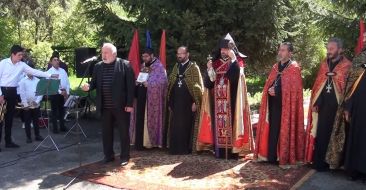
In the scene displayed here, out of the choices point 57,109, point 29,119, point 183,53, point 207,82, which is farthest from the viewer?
point 57,109

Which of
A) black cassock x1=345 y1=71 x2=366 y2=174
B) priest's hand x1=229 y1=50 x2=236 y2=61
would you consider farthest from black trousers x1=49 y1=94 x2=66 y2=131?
black cassock x1=345 y1=71 x2=366 y2=174

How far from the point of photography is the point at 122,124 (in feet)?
25.4

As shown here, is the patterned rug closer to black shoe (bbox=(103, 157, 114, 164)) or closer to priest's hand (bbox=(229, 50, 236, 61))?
black shoe (bbox=(103, 157, 114, 164))

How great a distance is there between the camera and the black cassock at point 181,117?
27.5 feet

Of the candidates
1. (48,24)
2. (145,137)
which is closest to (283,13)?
(145,137)

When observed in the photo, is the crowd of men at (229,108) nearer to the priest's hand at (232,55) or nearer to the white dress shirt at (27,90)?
the priest's hand at (232,55)

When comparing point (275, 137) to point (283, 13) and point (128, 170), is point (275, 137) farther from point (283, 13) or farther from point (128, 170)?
point (283, 13)

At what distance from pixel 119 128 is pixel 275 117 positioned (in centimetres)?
258

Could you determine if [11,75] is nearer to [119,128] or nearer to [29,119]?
[29,119]

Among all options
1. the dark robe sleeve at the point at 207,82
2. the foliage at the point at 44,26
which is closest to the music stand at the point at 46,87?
the dark robe sleeve at the point at 207,82

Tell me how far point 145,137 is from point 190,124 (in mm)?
955

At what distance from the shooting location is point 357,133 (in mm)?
6609

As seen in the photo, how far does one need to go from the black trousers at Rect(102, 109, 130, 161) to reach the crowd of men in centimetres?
2

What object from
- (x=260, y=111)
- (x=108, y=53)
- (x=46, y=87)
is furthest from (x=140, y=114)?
(x=260, y=111)
